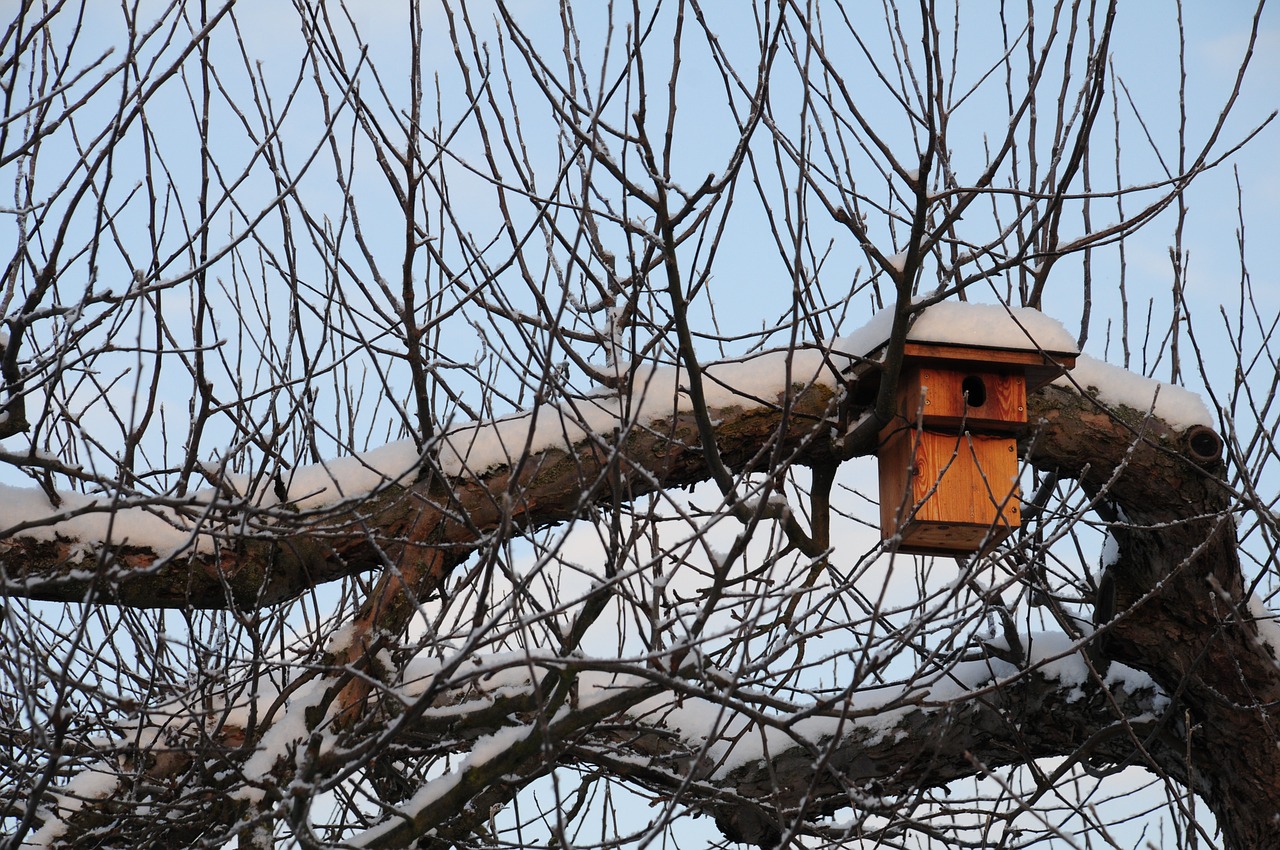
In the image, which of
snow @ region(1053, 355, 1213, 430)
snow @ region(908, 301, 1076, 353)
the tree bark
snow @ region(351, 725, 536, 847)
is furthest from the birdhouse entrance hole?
snow @ region(351, 725, 536, 847)

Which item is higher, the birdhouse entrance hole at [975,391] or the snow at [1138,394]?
the snow at [1138,394]

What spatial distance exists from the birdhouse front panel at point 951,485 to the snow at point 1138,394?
0.38 m

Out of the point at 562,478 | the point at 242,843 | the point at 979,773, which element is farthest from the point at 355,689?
the point at 979,773

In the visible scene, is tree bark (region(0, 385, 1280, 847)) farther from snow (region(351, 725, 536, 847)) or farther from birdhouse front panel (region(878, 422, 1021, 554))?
snow (region(351, 725, 536, 847))

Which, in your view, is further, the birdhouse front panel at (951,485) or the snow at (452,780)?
the birdhouse front panel at (951,485)

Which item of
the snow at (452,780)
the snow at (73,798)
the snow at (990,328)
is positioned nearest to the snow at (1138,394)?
the snow at (990,328)

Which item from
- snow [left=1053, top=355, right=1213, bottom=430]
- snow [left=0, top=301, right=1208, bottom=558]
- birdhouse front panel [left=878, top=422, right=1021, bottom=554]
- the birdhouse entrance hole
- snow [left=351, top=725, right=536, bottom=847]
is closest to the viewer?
snow [left=351, top=725, right=536, bottom=847]

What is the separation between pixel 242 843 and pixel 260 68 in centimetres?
166

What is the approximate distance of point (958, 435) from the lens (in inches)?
102

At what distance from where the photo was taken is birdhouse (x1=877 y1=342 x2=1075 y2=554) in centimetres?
256

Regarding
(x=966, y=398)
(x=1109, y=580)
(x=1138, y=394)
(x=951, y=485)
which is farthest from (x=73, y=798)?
(x=1138, y=394)

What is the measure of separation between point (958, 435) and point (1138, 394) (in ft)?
2.17

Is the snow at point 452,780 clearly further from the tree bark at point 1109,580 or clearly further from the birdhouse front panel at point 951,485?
the birdhouse front panel at point 951,485

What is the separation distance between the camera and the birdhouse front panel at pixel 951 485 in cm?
256
